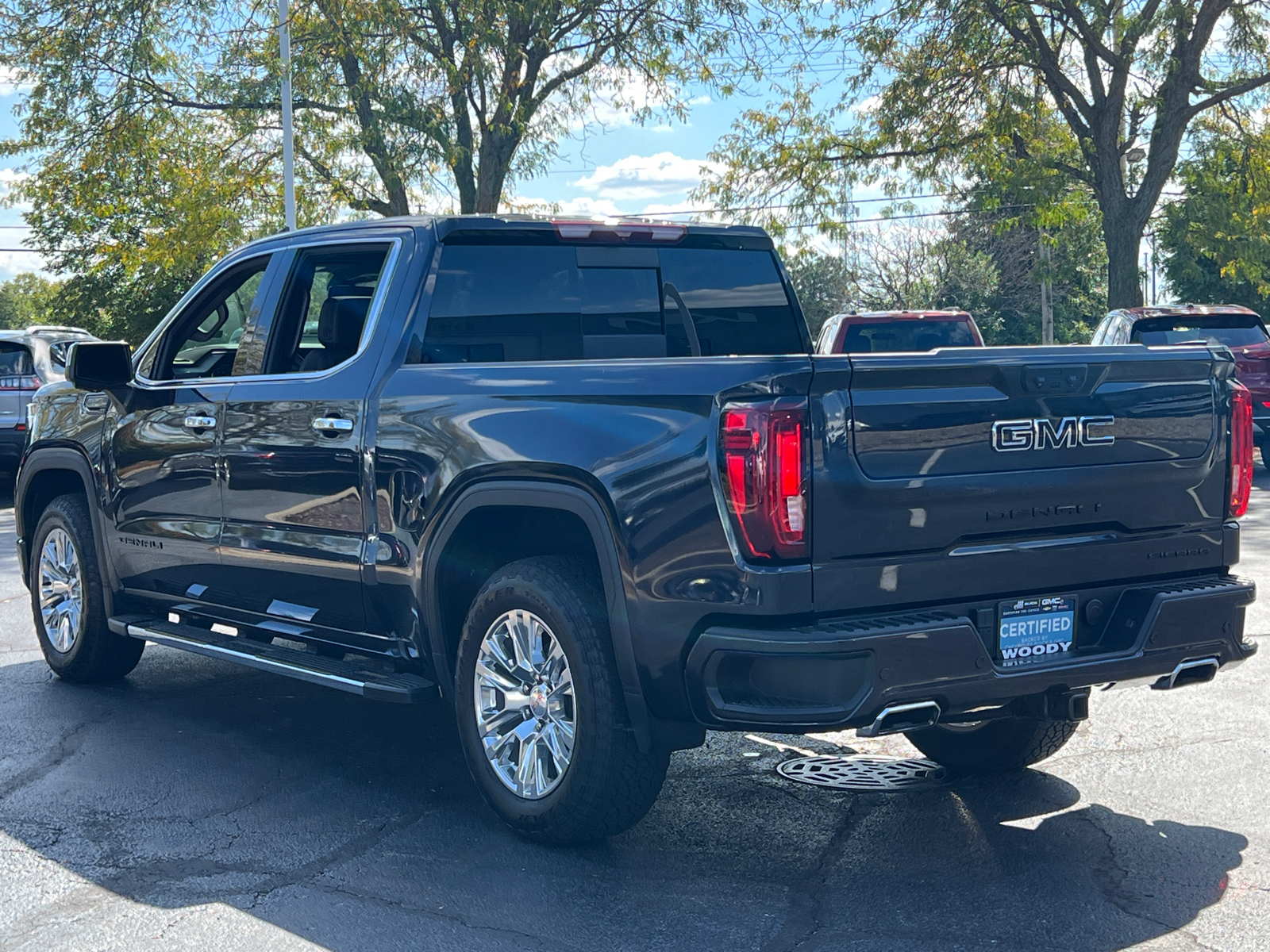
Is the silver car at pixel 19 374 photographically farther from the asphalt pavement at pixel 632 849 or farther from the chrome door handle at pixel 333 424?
the chrome door handle at pixel 333 424

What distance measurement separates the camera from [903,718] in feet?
12.9

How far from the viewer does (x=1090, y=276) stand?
208 feet

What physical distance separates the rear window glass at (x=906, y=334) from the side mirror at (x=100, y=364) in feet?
30.5

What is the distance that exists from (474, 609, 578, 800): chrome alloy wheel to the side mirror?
265 cm

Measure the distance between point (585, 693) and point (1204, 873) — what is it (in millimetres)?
1862

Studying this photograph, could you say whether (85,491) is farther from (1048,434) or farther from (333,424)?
(1048,434)

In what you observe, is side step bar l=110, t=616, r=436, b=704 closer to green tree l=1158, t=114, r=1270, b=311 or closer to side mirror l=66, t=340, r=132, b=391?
side mirror l=66, t=340, r=132, b=391

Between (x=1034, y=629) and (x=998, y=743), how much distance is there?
1.16m

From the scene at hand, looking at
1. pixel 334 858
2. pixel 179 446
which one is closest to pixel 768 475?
pixel 334 858

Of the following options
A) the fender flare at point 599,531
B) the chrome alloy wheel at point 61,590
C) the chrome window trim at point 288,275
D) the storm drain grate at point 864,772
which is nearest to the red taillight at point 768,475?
the fender flare at point 599,531

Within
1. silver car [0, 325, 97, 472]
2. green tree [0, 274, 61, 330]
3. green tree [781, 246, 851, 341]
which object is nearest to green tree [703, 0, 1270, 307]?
silver car [0, 325, 97, 472]

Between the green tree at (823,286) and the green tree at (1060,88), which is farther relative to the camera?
the green tree at (823,286)

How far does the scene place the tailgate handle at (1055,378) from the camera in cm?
415

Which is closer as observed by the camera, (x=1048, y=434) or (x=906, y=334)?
(x=1048, y=434)
